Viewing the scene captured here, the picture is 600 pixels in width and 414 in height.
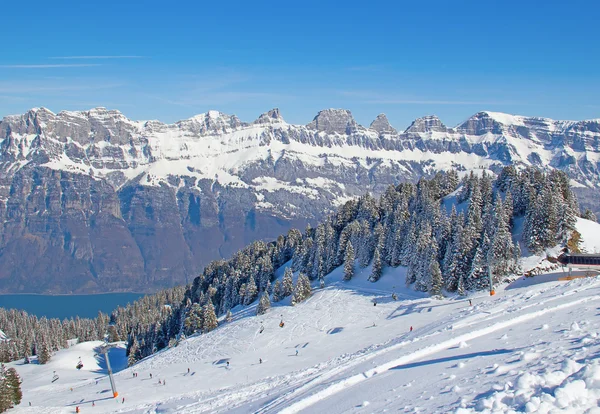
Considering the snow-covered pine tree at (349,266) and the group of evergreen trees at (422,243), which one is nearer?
the group of evergreen trees at (422,243)

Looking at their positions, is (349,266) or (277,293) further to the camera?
(277,293)

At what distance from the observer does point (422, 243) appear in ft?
281

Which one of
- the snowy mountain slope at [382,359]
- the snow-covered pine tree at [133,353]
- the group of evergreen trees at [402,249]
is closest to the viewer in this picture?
the snowy mountain slope at [382,359]

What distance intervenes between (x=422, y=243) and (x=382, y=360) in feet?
185

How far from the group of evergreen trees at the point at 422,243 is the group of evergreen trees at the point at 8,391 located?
34940mm

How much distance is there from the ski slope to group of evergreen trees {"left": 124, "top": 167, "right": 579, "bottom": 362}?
4173 mm

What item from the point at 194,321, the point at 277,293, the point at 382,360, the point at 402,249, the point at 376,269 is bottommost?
the point at 194,321

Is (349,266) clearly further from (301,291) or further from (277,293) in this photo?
(277,293)

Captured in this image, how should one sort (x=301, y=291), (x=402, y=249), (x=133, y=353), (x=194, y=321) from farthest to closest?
(x=133, y=353)
(x=194, y=321)
(x=402, y=249)
(x=301, y=291)

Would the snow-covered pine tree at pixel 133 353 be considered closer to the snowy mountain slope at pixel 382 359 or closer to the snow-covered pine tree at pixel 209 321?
the snowy mountain slope at pixel 382 359

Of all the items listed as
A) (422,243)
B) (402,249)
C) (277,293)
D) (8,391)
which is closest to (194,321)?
(277,293)

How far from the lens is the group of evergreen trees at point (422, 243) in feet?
251

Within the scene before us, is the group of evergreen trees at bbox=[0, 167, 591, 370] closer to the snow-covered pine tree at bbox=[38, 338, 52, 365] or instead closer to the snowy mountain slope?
the snow-covered pine tree at bbox=[38, 338, 52, 365]

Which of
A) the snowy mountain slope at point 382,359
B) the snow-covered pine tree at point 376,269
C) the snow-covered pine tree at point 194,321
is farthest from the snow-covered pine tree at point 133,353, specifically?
the snow-covered pine tree at point 376,269
